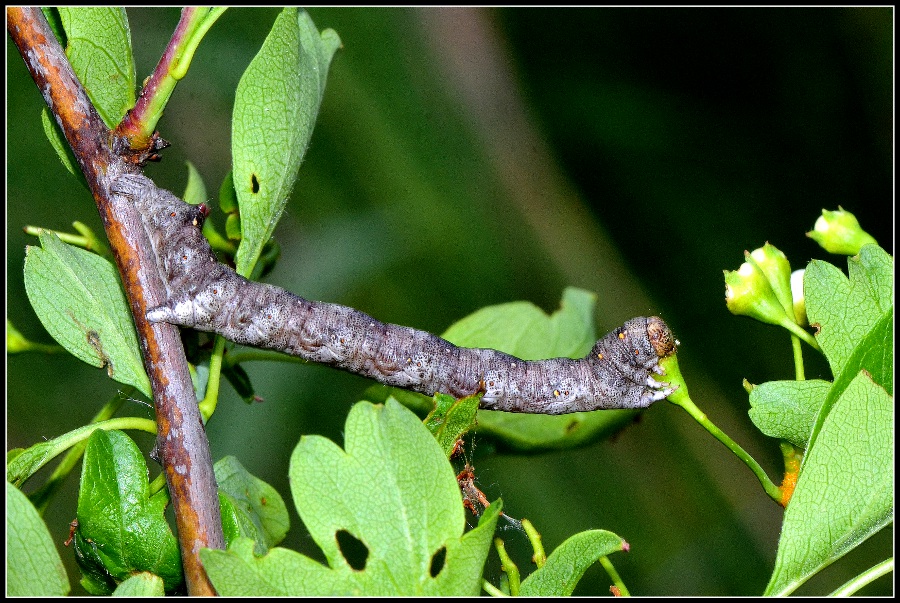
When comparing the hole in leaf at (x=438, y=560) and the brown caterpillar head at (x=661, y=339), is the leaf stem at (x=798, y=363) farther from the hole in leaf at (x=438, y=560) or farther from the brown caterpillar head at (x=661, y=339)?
the hole in leaf at (x=438, y=560)

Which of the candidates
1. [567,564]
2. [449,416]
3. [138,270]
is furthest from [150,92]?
[567,564]

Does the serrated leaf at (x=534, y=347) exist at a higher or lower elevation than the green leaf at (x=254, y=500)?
higher

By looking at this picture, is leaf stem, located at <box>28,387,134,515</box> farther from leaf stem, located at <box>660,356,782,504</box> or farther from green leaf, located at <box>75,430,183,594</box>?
leaf stem, located at <box>660,356,782,504</box>

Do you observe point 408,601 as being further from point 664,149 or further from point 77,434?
point 664,149

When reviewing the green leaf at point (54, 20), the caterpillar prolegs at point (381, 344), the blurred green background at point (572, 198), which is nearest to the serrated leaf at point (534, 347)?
the caterpillar prolegs at point (381, 344)

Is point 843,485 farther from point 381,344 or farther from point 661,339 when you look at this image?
point 381,344

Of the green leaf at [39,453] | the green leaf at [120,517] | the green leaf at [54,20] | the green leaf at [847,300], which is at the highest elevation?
the green leaf at [54,20]
